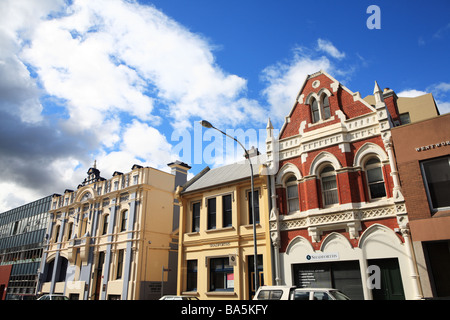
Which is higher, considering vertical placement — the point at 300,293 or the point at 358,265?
the point at 358,265

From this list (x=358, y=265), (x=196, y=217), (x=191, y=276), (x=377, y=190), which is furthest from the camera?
(x=196, y=217)

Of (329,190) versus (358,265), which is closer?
(358,265)

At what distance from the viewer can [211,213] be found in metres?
23.8

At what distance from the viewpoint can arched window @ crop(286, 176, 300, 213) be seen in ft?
64.5

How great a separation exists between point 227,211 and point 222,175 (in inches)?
137

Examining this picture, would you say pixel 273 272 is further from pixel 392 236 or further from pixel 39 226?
pixel 39 226

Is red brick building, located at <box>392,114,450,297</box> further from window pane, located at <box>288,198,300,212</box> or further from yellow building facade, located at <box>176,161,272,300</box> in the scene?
yellow building facade, located at <box>176,161,272,300</box>

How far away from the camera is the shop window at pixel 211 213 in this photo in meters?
23.5

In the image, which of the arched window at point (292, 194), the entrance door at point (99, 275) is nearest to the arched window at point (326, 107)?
the arched window at point (292, 194)

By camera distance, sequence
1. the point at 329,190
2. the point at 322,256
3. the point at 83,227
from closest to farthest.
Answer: the point at 322,256 → the point at 329,190 → the point at 83,227

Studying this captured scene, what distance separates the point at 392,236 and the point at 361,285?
2.84m

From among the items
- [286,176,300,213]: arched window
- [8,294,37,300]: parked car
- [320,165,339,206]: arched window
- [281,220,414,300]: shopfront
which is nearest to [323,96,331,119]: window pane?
[320,165,339,206]: arched window

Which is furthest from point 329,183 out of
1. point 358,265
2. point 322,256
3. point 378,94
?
point 378,94

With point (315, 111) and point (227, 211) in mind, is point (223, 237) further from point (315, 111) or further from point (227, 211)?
point (315, 111)
